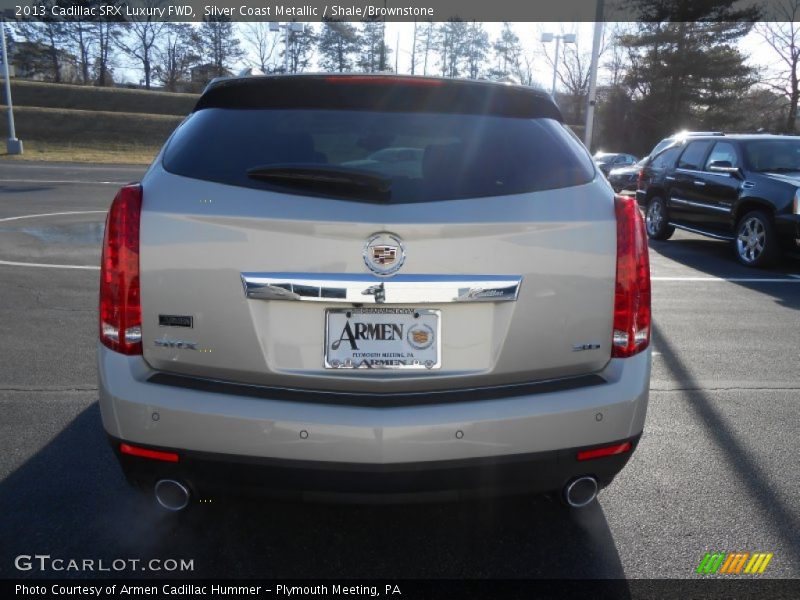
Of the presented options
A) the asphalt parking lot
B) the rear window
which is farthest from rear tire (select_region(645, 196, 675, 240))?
the rear window

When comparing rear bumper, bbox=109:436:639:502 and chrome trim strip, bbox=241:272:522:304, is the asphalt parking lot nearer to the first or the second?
rear bumper, bbox=109:436:639:502

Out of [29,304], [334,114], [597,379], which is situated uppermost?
[334,114]

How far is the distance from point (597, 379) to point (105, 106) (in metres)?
60.5

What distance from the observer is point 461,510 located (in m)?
3.18

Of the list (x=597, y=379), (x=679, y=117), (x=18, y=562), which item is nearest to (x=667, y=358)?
(x=597, y=379)

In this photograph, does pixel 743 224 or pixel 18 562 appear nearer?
pixel 18 562

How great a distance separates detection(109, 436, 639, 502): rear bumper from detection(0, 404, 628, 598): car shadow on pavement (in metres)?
0.22

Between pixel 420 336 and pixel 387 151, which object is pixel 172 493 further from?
pixel 387 151

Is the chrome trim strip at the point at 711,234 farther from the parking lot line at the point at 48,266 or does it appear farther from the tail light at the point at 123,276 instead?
the tail light at the point at 123,276

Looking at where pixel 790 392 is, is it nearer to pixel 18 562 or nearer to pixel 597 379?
pixel 597 379

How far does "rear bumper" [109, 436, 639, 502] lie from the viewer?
2324 millimetres

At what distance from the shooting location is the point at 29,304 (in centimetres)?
665

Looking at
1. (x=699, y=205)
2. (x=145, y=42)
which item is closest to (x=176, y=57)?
(x=145, y=42)

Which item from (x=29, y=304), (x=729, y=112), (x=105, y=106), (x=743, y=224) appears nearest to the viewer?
(x=29, y=304)
